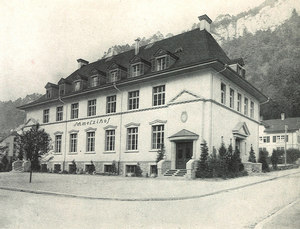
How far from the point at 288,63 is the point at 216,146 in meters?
11.2

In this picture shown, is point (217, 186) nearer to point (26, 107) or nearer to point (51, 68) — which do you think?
point (51, 68)

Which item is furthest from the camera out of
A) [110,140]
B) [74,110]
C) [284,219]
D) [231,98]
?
[74,110]

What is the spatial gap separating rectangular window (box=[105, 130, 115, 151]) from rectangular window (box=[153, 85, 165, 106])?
4669 mm

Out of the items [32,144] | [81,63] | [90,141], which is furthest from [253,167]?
[81,63]

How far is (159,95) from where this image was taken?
72.8 feet

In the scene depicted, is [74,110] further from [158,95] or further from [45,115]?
[158,95]

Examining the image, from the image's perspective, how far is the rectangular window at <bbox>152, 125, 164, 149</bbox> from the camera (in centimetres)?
2156

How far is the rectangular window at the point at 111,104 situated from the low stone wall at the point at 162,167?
7.22 metres

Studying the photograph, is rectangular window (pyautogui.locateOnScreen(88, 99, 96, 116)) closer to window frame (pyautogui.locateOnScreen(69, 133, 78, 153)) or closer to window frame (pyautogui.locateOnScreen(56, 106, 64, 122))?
window frame (pyautogui.locateOnScreen(69, 133, 78, 153))

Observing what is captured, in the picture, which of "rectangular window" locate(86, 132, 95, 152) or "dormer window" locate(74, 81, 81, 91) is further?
"dormer window" locate(74, 81, 81, 91)

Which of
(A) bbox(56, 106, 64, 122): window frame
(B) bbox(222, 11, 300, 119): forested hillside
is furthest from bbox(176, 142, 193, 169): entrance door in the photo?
(A) bbox(56, 106, 64, 122): window frame

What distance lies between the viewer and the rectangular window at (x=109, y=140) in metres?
25.0

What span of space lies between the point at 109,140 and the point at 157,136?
495 cm

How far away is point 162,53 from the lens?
21.7m
